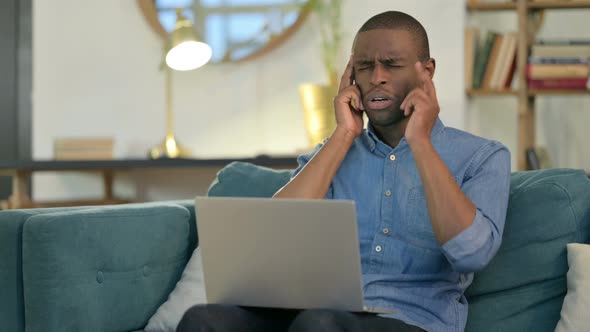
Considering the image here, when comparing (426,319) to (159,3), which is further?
(159,3)

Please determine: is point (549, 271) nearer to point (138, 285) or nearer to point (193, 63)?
point (138, 285)

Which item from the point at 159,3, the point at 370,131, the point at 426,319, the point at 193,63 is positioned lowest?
the point at 426,319

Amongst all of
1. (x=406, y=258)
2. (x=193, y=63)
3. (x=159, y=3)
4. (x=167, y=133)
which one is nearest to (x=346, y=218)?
(x=406, y=258)

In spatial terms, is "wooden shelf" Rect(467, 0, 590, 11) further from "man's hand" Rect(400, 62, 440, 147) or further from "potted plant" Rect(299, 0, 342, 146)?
"man's hand" Rect(400, 62, 440, 147)

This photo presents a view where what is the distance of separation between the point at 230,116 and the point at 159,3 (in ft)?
2.17

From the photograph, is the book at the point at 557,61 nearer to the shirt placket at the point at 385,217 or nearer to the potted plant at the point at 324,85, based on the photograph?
the potted plant at the point at 324,85

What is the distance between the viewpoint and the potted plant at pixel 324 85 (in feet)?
13.2

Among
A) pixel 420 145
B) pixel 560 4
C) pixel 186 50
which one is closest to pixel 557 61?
pixel 560 4

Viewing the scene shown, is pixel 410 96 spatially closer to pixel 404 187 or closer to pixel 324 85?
pixel 404 187

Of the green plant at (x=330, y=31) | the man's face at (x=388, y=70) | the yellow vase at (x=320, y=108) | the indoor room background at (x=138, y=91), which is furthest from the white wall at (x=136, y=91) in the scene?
the man's face at (x=388, y=70)

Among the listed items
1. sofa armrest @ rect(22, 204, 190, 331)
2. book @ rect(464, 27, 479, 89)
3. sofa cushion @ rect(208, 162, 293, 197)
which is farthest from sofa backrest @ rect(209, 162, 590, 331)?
book @ rect(464, 27, 479, 89)

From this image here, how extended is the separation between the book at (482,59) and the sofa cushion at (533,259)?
2060 millimetres

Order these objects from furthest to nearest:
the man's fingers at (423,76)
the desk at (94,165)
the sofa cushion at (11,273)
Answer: the desk at (94,165)
the sofa cushion at (11,273)
the man's fingers at (423,76)

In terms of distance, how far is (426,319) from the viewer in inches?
71.7
